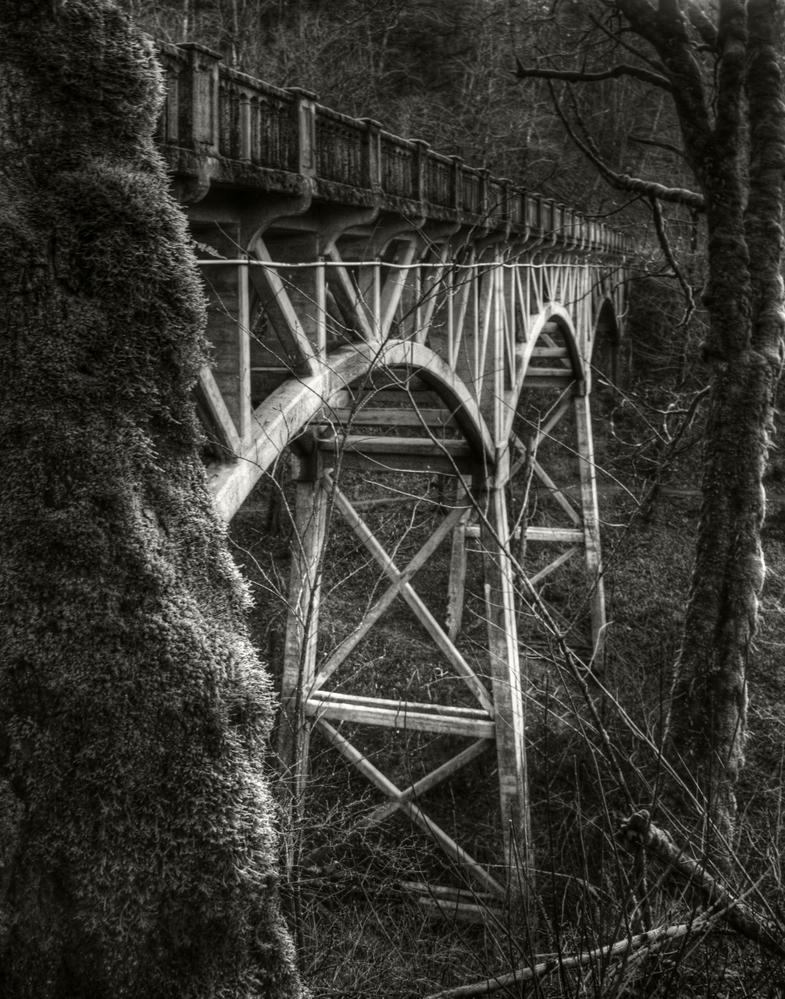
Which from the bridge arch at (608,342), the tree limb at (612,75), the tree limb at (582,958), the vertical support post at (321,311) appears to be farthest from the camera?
the bridge arch at (608,342)

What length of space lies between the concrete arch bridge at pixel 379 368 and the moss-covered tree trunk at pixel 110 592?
0.93 m

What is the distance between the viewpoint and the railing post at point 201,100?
4.34m

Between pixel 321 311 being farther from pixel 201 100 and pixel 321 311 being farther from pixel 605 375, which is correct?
pixel 605 375

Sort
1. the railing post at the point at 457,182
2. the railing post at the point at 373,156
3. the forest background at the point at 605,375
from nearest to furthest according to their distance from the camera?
the railing post at the point at 373,156 < the forest background at the point at 605,375 < the railing post at the point at 457,182

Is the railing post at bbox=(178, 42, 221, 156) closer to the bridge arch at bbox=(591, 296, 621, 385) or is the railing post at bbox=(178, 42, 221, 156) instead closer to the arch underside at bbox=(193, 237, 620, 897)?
the arch underside at bbox=(193, 237, 620, 897)

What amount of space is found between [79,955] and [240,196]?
388 cm

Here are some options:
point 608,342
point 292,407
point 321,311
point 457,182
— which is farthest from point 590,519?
point 608,342

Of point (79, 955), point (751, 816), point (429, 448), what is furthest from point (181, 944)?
point (751, 816)

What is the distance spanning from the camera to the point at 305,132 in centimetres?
545

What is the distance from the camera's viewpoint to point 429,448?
404 inches

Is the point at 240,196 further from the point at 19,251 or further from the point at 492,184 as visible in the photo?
the point at 492,184

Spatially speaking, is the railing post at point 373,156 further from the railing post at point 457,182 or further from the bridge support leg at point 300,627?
the bridge support leg at point 300,627

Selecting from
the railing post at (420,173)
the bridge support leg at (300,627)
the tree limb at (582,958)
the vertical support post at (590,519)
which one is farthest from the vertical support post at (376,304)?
the vertical support post at (590,519)

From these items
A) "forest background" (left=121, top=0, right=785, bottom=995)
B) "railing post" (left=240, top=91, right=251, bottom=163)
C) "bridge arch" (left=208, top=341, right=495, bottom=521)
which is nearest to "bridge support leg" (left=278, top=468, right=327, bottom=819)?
"bridge arch" (left=208, top=341, right=495, bottom=521)
